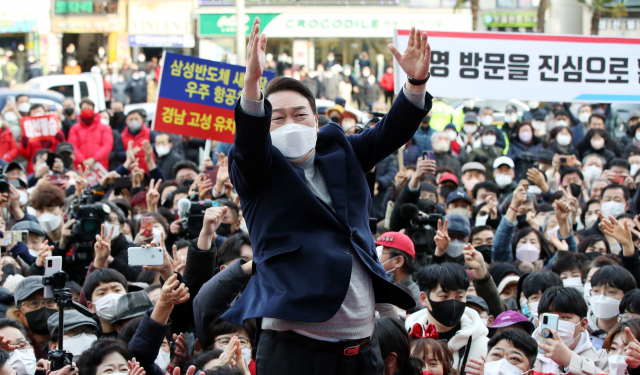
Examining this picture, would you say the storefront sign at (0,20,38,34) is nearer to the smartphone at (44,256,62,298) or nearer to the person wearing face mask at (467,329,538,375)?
the smartphone at (44,256,62,298)

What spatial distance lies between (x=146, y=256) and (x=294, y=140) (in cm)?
209

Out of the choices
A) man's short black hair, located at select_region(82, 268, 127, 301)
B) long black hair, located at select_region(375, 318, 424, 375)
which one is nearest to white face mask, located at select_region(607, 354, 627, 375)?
long black hair, located at select_region(375, 318, 424, 375)

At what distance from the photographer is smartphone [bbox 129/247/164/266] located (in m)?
4.19

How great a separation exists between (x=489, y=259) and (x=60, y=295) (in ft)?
14.0

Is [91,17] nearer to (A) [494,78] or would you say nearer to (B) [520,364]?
(A) [494,78]

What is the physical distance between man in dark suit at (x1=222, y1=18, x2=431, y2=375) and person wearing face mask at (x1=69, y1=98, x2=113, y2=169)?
8.79m

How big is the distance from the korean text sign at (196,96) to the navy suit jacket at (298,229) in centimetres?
614

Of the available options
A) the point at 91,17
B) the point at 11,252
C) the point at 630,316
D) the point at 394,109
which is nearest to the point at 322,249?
the point at 394,109

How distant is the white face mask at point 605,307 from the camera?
16.1 ft

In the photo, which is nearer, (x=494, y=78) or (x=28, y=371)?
(x=28, y=371)

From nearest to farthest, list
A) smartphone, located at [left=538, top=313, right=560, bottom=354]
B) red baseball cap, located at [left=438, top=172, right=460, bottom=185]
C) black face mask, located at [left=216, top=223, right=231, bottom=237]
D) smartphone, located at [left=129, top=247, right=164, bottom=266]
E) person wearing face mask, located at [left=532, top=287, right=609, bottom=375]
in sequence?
smartphone, located at [left=538, top=313, right=560, bottom=354], person wearing face mask, located at [left=532, top=287, right=609, bottom=375], smartphone, located at [left=129, top=247, right=164, bottom=266], black face mask, located at [left=216, top=223, right=231, bottom=237], red baseball cap, located at [left=438, top=172, right=460, bottom=185]

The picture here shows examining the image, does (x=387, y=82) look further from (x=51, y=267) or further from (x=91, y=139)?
(x=51, y=267)

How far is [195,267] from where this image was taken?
4.38 meters

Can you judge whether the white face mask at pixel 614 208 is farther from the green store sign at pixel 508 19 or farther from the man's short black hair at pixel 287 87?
the green store sign at pixel 508 19
